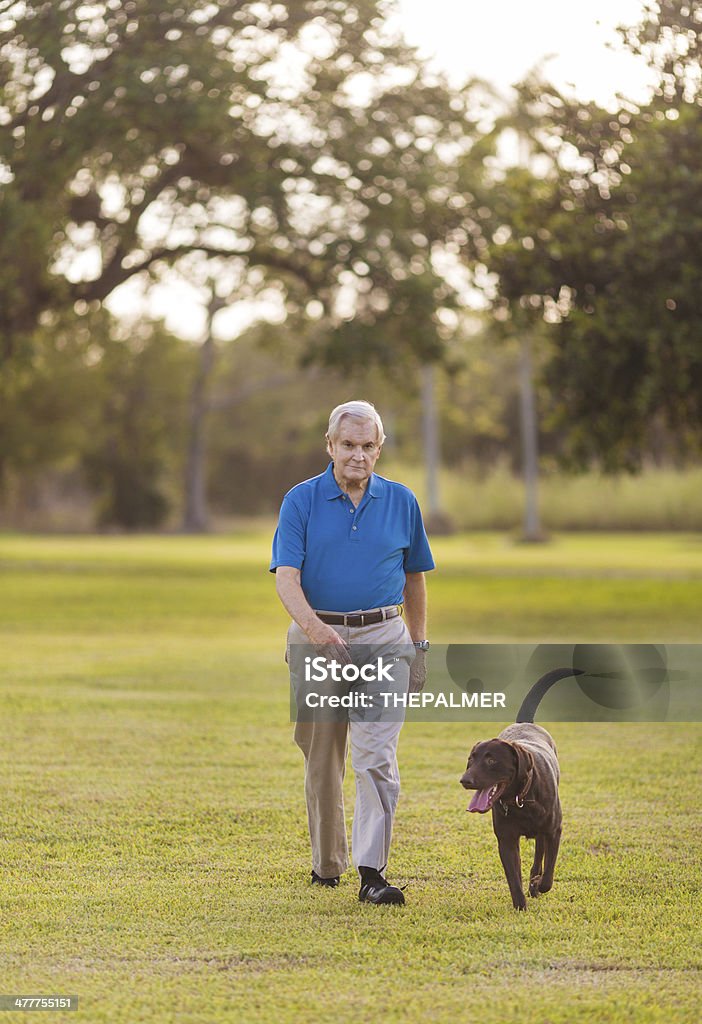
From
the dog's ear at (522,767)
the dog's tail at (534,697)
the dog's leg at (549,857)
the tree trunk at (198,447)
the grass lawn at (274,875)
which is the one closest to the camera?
the grass lawn at (274,875)

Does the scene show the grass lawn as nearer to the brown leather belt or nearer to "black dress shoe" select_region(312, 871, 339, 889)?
"black dress shoe" select_region(312, 871, 339, 889)

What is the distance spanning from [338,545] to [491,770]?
1150 mm

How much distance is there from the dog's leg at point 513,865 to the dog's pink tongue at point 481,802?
31cm

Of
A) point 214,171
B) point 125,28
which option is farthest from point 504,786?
point 214,171

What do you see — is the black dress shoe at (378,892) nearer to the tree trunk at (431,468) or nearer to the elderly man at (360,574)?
the elderly man at (360,574)

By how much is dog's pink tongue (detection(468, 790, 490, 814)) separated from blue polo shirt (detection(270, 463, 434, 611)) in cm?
93

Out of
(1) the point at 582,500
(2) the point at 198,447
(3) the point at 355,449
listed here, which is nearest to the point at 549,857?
(3) the point at 355,449

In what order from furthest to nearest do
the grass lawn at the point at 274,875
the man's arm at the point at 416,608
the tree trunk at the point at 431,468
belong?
the tree trunk at the point at 431,468, the man's arm at the point at 416,608, the grass lawn at the point at 274,875

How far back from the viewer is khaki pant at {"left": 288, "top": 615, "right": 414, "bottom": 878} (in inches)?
A: 244

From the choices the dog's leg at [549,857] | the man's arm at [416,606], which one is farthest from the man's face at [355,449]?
the dog's leg at [549,857]

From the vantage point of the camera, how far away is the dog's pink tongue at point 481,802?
5701 millimetres

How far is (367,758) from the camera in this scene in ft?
20.4

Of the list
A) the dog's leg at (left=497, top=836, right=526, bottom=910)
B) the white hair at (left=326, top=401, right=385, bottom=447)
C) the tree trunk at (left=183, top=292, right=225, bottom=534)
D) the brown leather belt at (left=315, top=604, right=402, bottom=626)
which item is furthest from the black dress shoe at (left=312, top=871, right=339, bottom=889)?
the tree trunk at (left=183, top=292, right=225, bottom=534)

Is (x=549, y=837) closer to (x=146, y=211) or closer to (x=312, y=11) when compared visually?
(x=312, y=11)
